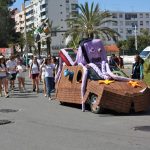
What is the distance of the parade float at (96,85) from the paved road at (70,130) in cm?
30

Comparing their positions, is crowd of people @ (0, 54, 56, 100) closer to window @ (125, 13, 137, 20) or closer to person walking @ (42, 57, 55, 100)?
person walking @ (42, 57, 55, 100)

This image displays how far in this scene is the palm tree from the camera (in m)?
66.2

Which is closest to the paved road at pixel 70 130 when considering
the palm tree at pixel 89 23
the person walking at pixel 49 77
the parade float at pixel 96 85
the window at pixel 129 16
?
the parade float at pixel 96 85

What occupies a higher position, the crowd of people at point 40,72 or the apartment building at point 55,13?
the apartment building at point 55,13

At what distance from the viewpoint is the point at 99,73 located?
551 inches

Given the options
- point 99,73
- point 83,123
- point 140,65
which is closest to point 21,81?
point 140,65

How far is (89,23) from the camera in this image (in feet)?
220

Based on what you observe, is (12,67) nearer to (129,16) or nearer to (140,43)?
(140,43)

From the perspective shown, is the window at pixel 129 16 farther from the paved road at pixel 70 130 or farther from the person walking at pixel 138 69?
the paved road at pixel 70 130

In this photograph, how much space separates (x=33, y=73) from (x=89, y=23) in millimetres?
46335

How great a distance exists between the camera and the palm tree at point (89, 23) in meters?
66.2

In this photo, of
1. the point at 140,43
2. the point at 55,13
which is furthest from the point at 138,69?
the point at 55,13

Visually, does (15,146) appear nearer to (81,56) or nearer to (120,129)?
(120,129)

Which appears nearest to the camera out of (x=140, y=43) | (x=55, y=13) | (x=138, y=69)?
(x=138, y=69)
